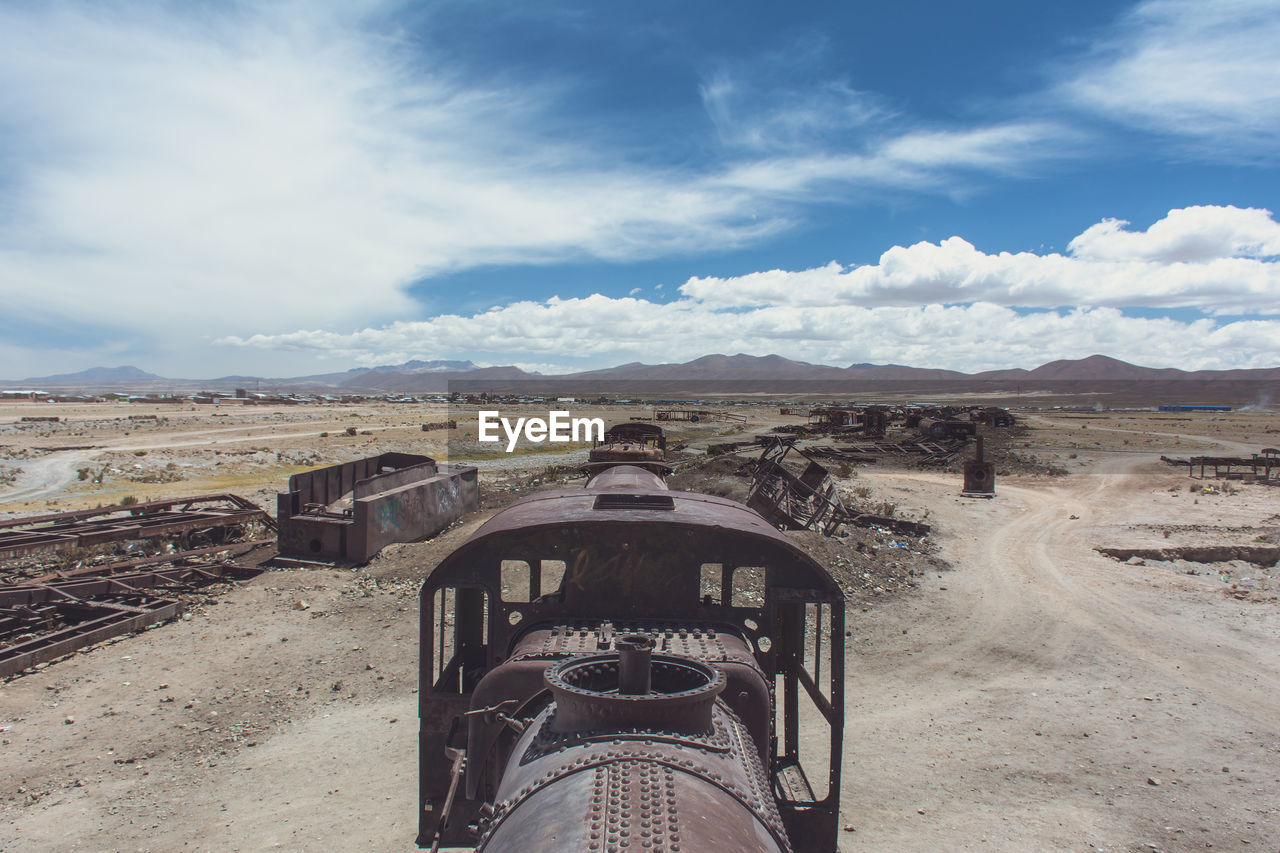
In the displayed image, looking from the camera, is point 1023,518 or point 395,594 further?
point 1023,518

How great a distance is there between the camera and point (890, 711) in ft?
27.9

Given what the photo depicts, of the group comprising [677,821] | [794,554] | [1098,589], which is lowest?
[1098,589]

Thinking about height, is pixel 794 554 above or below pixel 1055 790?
above

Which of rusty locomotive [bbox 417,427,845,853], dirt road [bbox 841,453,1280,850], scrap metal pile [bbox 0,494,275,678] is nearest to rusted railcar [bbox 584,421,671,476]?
dirt road [bbox 841,453,1280,850]

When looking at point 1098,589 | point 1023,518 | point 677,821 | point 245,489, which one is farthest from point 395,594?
point 1023,518

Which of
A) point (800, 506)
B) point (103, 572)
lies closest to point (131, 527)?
point (103, 572)

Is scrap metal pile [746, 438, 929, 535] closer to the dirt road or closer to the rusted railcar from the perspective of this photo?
the rusted railcar

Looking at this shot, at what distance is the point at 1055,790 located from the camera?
22.4 feet

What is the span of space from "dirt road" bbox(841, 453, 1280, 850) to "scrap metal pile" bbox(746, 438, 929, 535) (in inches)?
126

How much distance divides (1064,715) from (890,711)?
214cm

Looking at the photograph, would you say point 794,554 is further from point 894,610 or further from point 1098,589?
point 1098,589

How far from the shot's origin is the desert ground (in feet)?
20.1

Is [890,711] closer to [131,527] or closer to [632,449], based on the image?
[632,449]

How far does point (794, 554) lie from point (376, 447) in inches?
1564
